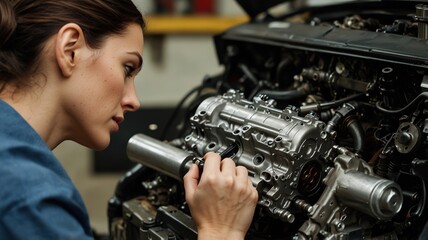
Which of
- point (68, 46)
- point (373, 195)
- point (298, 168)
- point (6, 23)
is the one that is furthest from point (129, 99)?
point (373, 195)

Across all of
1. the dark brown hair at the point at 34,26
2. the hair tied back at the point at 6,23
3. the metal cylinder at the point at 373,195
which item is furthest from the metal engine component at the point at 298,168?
the hair tied back at the point at 6,23

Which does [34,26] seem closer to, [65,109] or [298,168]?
[65,109]

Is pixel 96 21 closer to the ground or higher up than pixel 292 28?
higher up

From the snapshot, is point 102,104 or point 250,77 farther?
point 250,77

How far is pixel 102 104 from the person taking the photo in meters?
1.27

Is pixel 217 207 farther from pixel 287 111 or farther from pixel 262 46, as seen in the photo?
pixel 262 46

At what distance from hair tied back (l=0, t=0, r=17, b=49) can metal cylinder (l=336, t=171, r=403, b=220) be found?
0.77m

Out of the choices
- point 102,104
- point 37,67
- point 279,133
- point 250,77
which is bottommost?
point 250,77

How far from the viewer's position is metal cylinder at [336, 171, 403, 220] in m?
1.23

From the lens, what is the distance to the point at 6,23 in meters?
1.17

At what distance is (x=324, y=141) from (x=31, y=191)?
2.22 feet

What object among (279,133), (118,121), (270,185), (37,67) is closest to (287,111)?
(279,133)

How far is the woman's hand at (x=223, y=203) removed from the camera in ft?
4.13

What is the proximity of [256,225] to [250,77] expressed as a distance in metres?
0.67
